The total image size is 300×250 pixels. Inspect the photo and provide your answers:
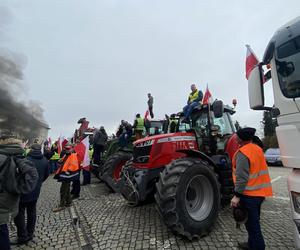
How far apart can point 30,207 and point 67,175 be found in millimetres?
2255

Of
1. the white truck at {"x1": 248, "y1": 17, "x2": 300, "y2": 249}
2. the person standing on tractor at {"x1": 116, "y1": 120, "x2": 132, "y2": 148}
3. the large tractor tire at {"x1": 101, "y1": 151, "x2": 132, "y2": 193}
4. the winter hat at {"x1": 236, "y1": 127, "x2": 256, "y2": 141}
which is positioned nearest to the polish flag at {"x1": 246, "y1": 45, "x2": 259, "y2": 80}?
the white truck at {"x1": 248, "y1": 17, "x2": 300, "y2": 249}

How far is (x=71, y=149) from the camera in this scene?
24.7 feet

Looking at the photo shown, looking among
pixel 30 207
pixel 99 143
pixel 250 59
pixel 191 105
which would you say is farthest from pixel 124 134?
pixel 250 59

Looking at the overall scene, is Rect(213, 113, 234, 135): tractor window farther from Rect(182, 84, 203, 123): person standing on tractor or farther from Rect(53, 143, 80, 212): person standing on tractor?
Rect(53, 143, 80, 212): person standing on tractor

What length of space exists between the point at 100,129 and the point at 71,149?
126 inches

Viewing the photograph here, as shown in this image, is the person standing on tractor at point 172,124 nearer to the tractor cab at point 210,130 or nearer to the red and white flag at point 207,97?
the tractor cab at point 210,130

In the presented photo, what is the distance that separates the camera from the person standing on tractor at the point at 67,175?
7.04m

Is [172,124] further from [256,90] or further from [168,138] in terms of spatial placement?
[256,90]

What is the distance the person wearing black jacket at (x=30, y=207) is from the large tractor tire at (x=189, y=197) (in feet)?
7.23

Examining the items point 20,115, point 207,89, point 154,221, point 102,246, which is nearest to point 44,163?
point 102,246

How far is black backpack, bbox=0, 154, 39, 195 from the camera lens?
11.5 ft

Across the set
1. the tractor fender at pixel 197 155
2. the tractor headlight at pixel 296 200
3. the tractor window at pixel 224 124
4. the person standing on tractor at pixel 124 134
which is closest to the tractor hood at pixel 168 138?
the tractor fender at pixel 197 155

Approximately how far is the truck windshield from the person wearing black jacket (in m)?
4.23

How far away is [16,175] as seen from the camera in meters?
3.65
